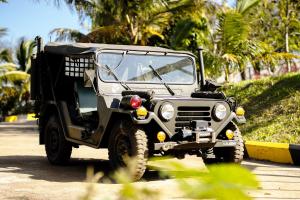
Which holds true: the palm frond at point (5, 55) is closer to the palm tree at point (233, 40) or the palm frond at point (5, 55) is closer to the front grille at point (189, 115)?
the palm tree at point (233, 40)

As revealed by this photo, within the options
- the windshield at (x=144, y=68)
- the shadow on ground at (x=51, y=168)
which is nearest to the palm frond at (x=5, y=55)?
the shadow on ground at (x=51, y=168)

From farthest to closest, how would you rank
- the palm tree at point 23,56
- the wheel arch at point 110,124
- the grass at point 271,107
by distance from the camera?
1. the palm tree at point 23,56
2. the grass at point 271,107
3. the wheel arch at point 110,124

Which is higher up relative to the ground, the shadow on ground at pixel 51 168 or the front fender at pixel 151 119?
the front fender at pixel 151 119

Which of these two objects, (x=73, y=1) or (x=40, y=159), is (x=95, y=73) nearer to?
(x=40, y=159)

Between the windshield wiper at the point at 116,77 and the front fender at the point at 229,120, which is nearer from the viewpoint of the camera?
the front fender at the point at 229,120

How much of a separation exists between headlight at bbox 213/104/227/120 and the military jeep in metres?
0.01

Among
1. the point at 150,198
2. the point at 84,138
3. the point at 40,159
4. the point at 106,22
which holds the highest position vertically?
the point at 106,22

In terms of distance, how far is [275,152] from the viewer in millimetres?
7828

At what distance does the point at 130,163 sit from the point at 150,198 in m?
0.07

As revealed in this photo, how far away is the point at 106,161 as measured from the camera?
7906 millimetres

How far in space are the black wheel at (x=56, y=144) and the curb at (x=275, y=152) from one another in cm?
298

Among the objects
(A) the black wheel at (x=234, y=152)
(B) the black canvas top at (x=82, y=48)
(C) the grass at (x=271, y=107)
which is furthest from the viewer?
(C) the grass at (x=271, y=107)

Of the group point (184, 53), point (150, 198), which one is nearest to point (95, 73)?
point (184, 53)

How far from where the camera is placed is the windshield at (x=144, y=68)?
21.6 ft
